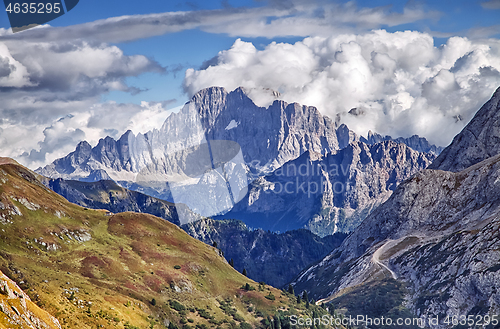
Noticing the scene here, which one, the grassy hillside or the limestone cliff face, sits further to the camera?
the grassy hillside

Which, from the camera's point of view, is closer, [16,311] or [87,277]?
[16,311]

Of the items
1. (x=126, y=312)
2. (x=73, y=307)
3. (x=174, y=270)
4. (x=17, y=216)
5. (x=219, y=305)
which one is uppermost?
(x=17, y=216)

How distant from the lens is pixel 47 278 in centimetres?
14225

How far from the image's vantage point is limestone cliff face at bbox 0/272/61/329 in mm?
A: 80250

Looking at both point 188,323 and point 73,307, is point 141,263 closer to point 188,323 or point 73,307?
point 188,323

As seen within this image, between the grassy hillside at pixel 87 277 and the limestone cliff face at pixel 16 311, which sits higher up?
the limestone cliff face at pixel 16 311

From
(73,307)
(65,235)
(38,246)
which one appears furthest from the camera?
(65,235)

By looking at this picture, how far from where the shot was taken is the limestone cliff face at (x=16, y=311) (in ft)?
263

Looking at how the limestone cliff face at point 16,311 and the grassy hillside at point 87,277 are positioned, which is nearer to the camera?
the limestone cliff face at point 16,311

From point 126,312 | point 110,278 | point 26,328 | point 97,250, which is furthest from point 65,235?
point 26,328

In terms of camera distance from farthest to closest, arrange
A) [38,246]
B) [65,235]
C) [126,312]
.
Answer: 1. [65,235]
2. [38,246]
3. [126,312]

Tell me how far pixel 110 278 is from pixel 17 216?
40.3 metres

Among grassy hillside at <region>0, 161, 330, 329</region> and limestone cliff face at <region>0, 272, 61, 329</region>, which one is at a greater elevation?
limestone cliff face at <region>0, 272, 61, 329</region>

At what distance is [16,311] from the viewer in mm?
83500
